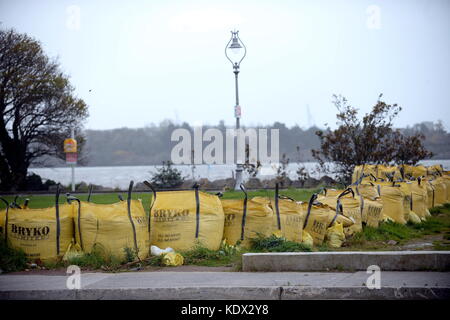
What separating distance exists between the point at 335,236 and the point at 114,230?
3.93 meters

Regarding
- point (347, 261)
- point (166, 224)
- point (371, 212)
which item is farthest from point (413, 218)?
point (166, 224)

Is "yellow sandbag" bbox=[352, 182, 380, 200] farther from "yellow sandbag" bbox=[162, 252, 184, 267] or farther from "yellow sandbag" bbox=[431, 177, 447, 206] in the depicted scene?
"yellow sandbag" bbox=[162, 252, 184, 267]

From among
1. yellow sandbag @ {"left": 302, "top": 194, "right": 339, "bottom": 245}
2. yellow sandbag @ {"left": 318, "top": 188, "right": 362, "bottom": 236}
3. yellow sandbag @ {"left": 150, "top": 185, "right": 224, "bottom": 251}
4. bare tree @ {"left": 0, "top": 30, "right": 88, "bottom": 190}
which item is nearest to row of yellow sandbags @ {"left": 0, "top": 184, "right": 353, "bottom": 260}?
yellow sandbag @ {"left": 150, "top": 185, "right": 224, "bottom": 251}

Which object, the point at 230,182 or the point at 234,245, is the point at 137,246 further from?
the point at 230,182

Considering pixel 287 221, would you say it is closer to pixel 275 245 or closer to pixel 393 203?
pixel 275 245

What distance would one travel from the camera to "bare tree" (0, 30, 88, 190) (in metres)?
31.5

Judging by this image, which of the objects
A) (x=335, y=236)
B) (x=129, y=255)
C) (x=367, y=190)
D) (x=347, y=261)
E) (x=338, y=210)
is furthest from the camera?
(x=367, y=190)

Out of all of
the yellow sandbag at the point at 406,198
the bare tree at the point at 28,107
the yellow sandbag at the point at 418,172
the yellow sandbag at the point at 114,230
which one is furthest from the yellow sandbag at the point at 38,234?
the bare tree at the point at 28,107

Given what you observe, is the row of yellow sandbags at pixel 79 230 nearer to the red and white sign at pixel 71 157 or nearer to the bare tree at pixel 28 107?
the red and white sign at pixel 71 157

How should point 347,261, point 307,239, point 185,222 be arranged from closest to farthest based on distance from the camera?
point 347,261 → point 185,222 → point 307,239

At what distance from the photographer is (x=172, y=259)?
9.08 m

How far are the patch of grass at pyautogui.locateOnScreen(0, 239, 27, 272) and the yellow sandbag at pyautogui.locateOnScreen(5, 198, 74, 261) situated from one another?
0.30 feet
